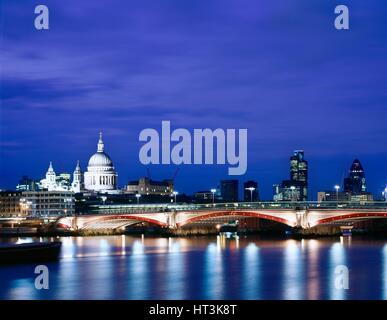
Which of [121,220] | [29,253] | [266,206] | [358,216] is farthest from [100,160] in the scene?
[29,253]

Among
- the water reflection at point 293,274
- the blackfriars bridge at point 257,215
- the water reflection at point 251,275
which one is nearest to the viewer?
the water reflection at point 293,274

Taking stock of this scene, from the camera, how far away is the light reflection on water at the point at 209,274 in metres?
36.0

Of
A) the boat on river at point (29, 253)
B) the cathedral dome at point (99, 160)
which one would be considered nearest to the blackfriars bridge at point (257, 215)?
the boat on river at point (29, 253)

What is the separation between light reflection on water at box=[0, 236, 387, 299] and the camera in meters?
36.0

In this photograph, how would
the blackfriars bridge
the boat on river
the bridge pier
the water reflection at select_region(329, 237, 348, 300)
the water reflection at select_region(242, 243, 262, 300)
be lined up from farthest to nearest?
the bridge pier, the blackfriars bridge, the boat on river, the water reflection at select_region(242, 243, 262, 300), the water reflection at select_region(329, 237, 348, 300)

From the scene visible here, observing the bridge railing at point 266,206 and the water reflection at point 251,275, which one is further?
the bridge railing at point 266,206

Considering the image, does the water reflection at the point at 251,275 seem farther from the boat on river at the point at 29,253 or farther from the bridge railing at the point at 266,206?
the bridge railing at the point at 266,206

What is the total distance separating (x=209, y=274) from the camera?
4328 cm

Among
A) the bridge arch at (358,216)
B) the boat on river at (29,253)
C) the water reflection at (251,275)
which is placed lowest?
the water reflection at (251,275)

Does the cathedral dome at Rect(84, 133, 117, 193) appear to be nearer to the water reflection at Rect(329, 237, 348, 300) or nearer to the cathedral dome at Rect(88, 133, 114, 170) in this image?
the cathedral dome at Rect(88, 133, 114, 170)

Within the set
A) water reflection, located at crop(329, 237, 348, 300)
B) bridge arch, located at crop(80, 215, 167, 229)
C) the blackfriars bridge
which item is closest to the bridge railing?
the blackfriars bridge

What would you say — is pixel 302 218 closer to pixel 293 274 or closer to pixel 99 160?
pixel 293 274

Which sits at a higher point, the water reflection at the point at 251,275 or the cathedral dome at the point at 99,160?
the cathedral dome at the point at 99,160
